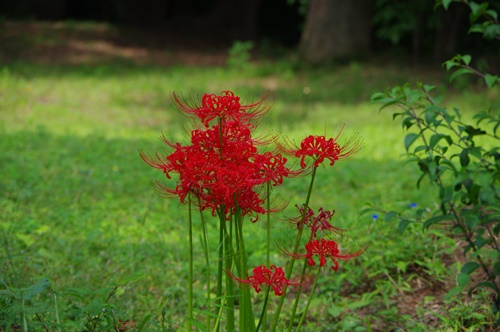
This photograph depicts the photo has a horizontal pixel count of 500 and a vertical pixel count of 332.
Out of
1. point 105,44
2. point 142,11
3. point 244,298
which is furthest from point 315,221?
point 142,11

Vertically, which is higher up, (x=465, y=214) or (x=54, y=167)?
(x=465, y=214)

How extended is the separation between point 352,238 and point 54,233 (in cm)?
186

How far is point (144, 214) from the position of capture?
16.9 feet

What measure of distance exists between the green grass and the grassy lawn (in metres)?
0.01

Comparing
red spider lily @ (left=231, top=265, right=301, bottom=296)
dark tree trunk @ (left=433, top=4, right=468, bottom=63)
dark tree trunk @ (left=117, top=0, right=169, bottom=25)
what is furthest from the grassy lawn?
dark tree trunk @ (left=117, top=0, right=169, bottom=25)

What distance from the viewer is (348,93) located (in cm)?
1115

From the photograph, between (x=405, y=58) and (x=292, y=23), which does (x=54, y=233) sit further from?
(x=292, y=23)

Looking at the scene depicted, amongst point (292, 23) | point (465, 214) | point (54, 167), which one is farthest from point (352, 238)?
point (292, 23)

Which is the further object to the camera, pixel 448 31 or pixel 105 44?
pixel 105 44

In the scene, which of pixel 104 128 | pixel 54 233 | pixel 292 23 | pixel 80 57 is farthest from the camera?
pixel 292 23

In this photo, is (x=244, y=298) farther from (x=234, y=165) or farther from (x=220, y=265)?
(x=234, y=165)

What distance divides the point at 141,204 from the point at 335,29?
906 cm

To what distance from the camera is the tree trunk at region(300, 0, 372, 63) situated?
13609mm

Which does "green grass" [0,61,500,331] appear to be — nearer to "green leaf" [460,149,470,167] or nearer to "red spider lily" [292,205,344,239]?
"red spider lily" [292,205,344,239]
